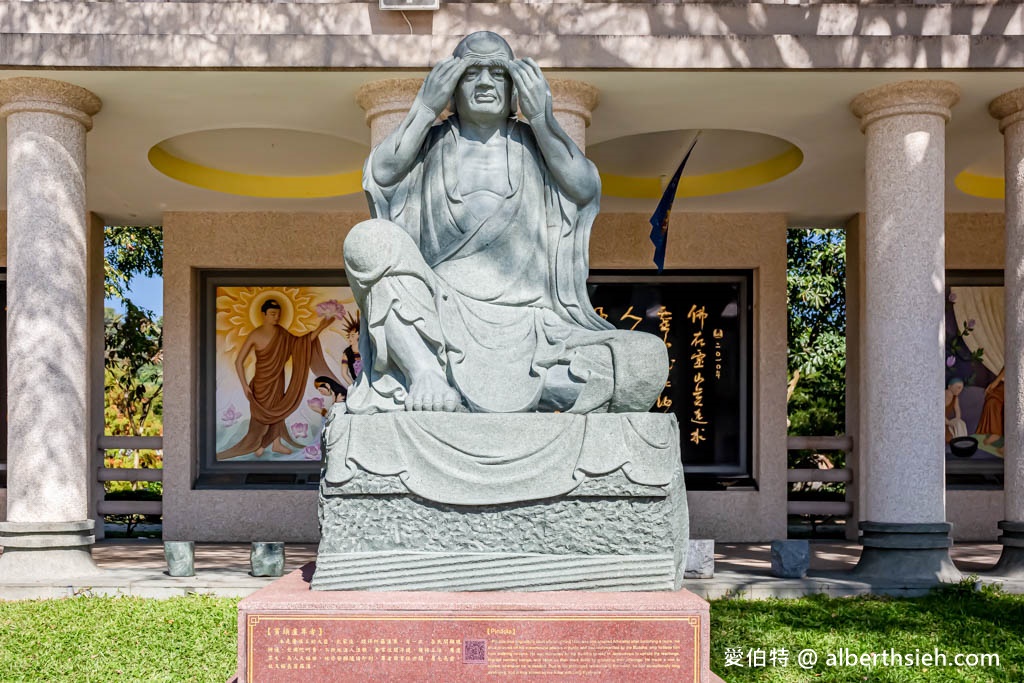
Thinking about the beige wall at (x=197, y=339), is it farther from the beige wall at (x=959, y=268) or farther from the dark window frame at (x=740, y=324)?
the beige wall at (x=959, y=268)

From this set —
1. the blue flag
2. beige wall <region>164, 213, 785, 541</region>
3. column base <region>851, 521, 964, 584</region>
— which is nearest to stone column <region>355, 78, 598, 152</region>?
the blue flag

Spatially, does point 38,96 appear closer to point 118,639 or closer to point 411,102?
point 411,102

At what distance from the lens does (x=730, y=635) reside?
246 inches

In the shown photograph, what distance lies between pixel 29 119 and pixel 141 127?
123cm

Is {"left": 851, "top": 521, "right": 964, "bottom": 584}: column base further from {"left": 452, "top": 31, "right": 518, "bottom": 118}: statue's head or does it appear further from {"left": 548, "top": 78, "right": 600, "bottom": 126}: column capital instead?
{"left": 452, "top": 31, "right": 518, "bottom": 118}: statue's head

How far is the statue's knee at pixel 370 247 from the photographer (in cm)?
410

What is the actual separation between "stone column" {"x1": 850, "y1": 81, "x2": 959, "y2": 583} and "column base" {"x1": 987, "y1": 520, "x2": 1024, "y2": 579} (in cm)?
39

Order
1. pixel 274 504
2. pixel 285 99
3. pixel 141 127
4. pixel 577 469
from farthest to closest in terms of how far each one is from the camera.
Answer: pixel 274 504 < pixel 141 127 < pixel 285 99 < pixel 577 469

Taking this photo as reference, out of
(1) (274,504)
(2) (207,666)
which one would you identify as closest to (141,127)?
(1) (274,504)

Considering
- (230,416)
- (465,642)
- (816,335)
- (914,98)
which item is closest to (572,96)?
(914,98)

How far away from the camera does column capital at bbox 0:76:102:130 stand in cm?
785

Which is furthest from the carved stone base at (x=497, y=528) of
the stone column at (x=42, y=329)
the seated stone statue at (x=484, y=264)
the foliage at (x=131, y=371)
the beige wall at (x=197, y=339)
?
the foliage at (x=131, y=371)

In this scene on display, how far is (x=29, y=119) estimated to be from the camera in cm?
789

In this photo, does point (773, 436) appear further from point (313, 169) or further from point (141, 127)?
point (141, 127)
